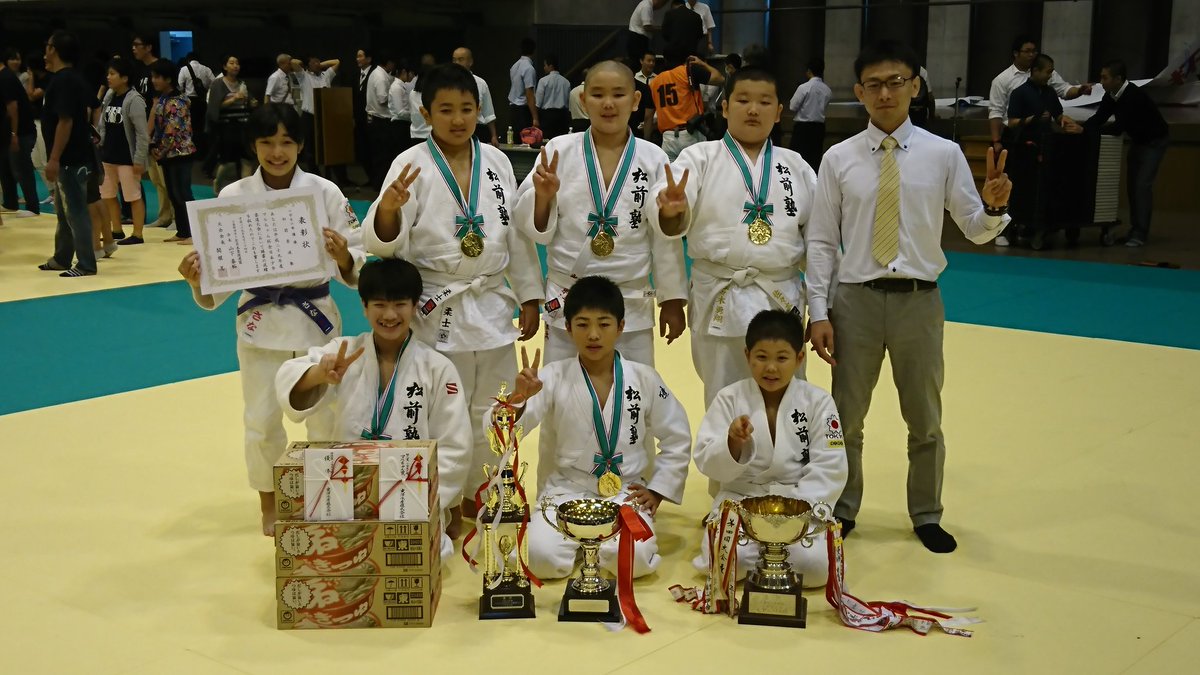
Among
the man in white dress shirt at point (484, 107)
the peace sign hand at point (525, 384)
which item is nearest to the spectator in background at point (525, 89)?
the man in white dress shirt at point (484, 107)

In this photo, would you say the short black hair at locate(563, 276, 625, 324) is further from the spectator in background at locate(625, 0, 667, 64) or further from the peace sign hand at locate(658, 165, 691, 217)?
the spectator in background at locate(625, 0, 667, 64)

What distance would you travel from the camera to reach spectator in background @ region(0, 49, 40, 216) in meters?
10.9

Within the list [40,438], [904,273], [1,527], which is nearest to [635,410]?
[904,273]

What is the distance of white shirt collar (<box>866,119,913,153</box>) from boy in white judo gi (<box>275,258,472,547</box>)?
62.0 inches

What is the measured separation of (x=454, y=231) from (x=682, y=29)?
7106 millimetres

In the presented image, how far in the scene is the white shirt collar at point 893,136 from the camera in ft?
Result: 13.2

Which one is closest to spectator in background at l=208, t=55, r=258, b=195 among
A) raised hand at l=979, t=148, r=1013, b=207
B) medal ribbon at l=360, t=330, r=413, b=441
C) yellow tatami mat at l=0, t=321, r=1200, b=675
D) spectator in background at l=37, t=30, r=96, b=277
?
spectator in background at l=37, t=30, r=96, b=277

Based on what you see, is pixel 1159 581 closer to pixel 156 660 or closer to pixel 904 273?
pixel 904 273

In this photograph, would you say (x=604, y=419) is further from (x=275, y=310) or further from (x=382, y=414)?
(x=275, y=310)

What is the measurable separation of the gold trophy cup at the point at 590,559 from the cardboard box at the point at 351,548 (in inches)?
16.1

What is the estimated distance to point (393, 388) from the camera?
3.87m

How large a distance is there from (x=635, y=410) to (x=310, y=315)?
116cm

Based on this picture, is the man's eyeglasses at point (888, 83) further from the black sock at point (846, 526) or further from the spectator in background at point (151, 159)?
the spectator in background at point (151, 159)

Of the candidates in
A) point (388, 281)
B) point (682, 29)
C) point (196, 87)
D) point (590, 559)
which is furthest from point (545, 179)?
point (196, 87)
